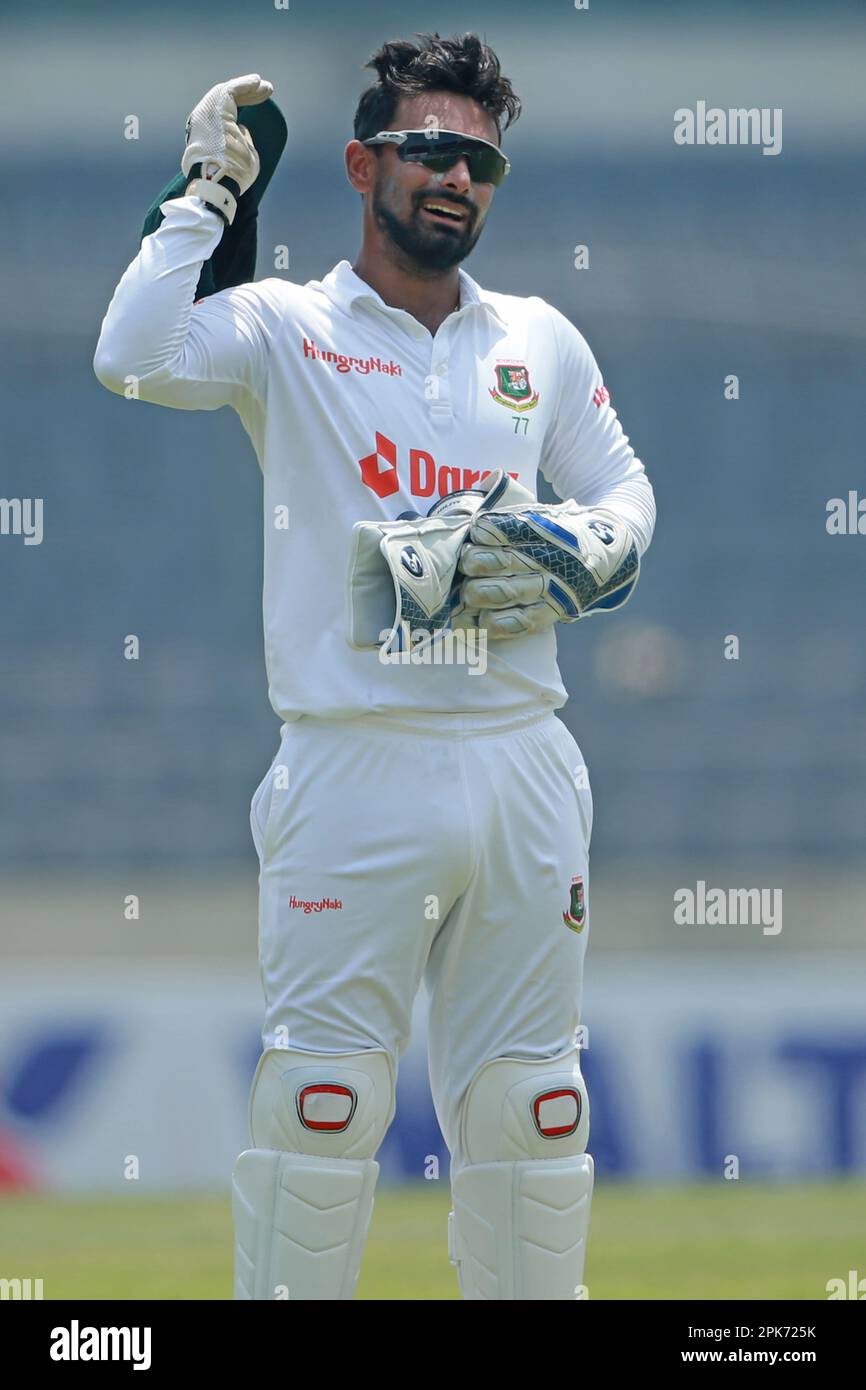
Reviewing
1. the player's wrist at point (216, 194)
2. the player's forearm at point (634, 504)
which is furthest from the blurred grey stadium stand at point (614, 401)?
the player's wrist at point (216, 194)

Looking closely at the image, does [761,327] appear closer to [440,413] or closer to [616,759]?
[616,759]

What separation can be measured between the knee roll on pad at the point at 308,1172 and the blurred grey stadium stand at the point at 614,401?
5.26 m

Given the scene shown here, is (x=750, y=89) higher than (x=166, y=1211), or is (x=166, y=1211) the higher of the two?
(x=750, y=89)

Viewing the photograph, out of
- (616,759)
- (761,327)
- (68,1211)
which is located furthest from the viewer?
(761,327)

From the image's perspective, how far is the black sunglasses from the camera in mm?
2312

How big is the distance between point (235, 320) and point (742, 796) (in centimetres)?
567

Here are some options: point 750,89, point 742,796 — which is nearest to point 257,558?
point 742,796

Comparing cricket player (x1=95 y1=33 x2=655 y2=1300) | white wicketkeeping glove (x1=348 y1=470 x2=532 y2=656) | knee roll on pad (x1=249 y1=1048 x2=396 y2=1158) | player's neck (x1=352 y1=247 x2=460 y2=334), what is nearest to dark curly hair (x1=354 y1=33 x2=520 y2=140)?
cricket player (x1=95 y1=33 x2=655 y2=1300)

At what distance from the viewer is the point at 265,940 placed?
7.51 ft

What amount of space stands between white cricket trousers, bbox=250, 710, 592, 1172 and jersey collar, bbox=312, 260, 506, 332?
554 mm

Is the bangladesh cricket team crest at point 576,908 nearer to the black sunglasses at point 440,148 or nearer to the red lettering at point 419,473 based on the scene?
the red lettering at point 419,473

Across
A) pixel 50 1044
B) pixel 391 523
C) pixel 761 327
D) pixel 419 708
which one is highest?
pixel 761 327

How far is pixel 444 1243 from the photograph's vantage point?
410 centimetres

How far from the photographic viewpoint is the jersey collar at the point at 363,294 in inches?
93.9
